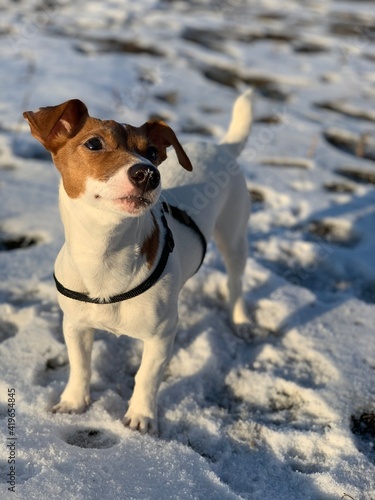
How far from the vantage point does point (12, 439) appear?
8.46ft

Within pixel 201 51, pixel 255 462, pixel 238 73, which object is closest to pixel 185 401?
pixel 255 462

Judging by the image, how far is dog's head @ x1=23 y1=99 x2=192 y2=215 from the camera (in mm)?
2117

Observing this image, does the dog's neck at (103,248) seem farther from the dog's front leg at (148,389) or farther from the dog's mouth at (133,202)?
the dog's front leg at (148,389)

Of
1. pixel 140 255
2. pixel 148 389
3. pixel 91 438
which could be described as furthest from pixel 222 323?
pixel 140 255

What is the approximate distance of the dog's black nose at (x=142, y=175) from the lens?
209 centimetres

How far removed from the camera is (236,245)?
3.71 metres

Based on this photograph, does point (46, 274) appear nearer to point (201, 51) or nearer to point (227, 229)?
point (227, 229)

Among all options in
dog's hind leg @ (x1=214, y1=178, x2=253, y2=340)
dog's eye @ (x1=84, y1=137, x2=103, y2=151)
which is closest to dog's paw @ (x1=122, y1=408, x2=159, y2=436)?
dog's hind leg @ (x1=214, y1=178, x2=253, y2=340)

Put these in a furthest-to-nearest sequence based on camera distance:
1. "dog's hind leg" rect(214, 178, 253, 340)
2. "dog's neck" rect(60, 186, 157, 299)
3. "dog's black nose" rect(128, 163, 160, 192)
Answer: "dog's hind leg" rect(214, 178, 253, 340) < "dog's neck" rect(60, 186, 157, 299) < "dog's black nose" rect(128, 163, 160, 192)

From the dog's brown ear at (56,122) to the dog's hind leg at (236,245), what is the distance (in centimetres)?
136

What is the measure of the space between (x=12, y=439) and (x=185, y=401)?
0.96 metres

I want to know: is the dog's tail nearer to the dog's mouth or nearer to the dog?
the dog

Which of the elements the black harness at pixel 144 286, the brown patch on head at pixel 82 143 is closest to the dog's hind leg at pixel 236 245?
the black harness at pixel 144 286

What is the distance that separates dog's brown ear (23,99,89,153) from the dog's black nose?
45 cm
